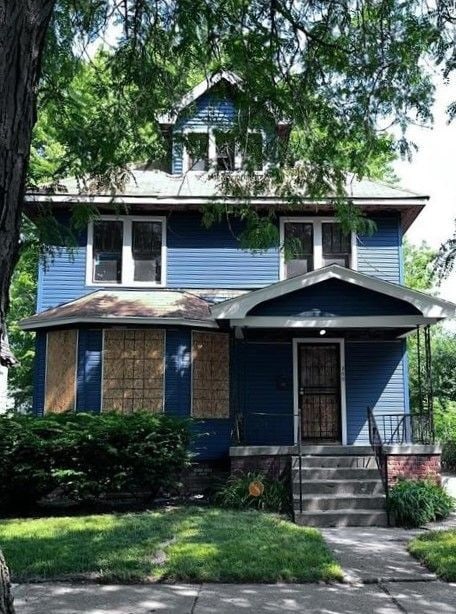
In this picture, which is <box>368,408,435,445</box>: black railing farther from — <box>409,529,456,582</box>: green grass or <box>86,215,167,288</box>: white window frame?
<box>86,215,167,288</box>: white window frame

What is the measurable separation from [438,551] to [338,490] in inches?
119

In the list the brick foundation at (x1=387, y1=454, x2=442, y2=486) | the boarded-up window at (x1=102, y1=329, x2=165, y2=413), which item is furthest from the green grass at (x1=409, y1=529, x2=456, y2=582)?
the boarded-up window at (x1=102, y1=329, x2=165, y2=413)

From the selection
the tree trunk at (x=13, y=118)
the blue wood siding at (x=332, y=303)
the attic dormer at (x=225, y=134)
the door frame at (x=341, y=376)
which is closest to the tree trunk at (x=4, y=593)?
the tree trunk at (x=13, y=118)

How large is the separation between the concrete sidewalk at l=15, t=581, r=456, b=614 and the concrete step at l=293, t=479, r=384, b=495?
395cm

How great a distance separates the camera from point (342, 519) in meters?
9.49

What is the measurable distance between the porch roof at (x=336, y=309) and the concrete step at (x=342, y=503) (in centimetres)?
306

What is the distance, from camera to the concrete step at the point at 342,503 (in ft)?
32.0

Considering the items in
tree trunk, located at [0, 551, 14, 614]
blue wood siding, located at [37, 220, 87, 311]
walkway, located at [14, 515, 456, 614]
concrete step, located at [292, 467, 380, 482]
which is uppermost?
blue wood siding, located at [37, 220, 87, 311]

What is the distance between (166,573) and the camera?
20.4 ft

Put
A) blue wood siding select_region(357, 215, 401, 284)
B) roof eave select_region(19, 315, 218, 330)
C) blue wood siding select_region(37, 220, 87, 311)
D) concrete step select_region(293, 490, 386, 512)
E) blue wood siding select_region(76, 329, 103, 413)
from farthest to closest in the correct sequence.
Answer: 1. blue wood siding select_region(357, 215, 401, 284)
2. blue wood siding select_region(37, 220, 87, 311)
3. blue wood siding select_region(76, 329, 103, 413)
4. roof eave select_region(19, 315, 218, 330)
5. concrete step select_region(293, 490, 386, 512)

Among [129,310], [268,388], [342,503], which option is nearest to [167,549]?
[342,503]

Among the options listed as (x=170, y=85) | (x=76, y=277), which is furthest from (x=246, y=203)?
(x=76, y=277)

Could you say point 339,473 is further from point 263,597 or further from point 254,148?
point 254,148

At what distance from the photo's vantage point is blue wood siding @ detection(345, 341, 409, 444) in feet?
43.9
